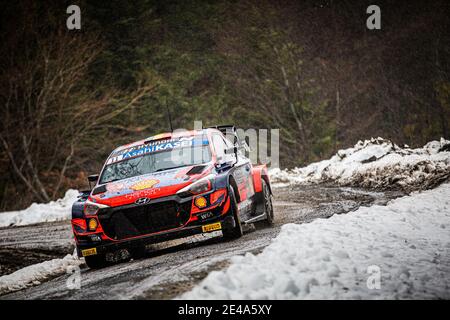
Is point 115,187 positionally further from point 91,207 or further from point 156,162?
point 156,162

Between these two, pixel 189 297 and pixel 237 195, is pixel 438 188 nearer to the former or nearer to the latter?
pixel 237 195

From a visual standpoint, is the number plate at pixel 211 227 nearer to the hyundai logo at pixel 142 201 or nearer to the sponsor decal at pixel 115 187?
the hyundai logo at pixel 142 201

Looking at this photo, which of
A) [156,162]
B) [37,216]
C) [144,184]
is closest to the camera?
[144,184]

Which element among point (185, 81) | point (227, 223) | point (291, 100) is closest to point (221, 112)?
point (185, 81)

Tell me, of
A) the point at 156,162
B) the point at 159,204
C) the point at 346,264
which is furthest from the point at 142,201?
the point at 346,264

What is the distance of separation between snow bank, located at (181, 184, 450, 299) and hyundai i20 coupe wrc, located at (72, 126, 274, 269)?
104cm

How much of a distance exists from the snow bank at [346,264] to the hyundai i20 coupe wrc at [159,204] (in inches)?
41.0

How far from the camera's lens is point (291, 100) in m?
27.9

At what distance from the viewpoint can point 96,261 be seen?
7.88m

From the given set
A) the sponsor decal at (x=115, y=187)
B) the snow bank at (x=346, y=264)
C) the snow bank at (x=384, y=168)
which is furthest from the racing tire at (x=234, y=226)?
the snow bank at (x=384, y=168)

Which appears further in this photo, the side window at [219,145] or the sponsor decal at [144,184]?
the side window at [219,145]

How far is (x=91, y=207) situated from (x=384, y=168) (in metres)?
9.02

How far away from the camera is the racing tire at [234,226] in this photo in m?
7.71

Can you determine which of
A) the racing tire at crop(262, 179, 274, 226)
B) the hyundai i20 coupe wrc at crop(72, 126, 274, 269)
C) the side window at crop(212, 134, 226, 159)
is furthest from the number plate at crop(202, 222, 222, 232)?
the racing tire at crop(262, 179, 274, 226)
